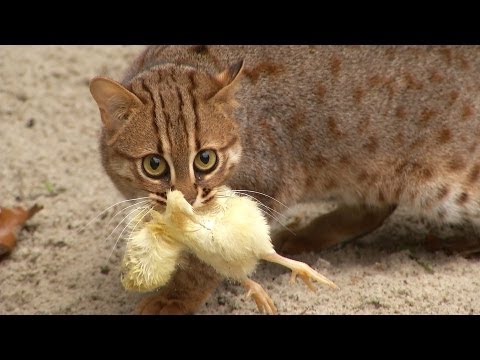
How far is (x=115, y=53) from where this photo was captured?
7.37 meters

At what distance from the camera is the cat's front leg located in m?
4.59

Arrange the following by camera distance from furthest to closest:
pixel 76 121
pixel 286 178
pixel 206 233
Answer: pixel 76 121, pixel 286 178, pixel 206 233

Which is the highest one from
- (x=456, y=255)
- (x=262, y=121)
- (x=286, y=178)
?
(x=262, y=121)

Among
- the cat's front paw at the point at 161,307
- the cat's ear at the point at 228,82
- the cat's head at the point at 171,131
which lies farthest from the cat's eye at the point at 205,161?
the cat's front paw at the point at 161,307

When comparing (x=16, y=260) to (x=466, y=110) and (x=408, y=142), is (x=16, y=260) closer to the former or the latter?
(x=408, y=142)

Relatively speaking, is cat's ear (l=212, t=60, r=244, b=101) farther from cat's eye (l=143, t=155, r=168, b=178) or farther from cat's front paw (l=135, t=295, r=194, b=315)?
cat's front paw (l=135, t=295, r=194, b=315)

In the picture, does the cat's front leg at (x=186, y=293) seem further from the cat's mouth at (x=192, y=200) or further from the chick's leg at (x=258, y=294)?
the cat's mouth at (x=192, y=200)

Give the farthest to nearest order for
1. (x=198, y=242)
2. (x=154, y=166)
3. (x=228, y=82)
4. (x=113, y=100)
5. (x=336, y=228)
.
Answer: (x=336, y=228)
(x=228, y=82)
(x=113, y=100)
(x=154, y=166)
(x=198, y=242)

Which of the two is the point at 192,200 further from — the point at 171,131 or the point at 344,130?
the point at 344,130

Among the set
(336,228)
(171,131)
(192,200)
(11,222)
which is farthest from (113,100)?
(336,228)

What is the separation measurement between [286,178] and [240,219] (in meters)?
1.14

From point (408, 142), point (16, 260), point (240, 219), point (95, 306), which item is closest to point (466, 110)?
point (408, 142)

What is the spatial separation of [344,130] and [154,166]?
5.34 ft

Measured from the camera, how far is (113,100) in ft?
13.7
